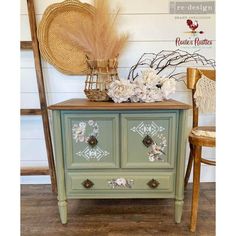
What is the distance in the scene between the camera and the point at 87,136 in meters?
1.28

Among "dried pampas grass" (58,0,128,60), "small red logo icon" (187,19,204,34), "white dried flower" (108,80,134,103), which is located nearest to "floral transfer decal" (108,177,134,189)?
"white dried flower" (108,80,134,103)

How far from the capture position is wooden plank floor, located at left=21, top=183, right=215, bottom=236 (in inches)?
51.9

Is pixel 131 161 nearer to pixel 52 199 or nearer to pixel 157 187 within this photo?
pixel 157 187

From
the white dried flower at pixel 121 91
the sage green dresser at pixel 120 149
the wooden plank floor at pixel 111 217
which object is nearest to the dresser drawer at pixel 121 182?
the sage green dresser at pixel 120 149

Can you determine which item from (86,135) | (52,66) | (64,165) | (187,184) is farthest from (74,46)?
(187,184)

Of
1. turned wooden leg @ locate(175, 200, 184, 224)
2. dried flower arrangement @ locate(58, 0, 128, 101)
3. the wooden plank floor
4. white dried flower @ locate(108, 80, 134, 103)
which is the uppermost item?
dried flower arrangement @ locate(58, 0, 128, 101)

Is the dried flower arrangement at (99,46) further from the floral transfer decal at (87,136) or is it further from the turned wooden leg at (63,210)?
the turned wooden leg at (63,210)

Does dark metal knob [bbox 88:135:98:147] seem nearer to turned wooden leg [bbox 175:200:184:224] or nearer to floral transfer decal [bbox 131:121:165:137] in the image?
floral transfer decal [bbox 131:121:165:137]

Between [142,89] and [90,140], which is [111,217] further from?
[142,89]

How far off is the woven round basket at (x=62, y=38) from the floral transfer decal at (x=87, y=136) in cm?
52

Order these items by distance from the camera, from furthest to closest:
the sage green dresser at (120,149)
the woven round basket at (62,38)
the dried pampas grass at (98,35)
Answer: the woven round basket at (62,38) < the dried pampas grass at (98,35) < the sage green dresser at (120,149)

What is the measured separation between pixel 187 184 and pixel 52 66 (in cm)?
135

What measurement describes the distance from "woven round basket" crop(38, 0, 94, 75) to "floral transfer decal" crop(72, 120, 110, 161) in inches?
20.6

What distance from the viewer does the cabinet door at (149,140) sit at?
1.26 metres
